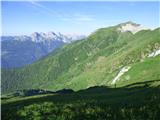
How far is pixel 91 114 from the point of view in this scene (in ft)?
136

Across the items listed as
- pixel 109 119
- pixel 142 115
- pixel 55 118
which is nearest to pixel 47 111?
pixel 55 118

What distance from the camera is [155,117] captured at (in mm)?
37031

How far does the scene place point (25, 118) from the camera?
43312 mm

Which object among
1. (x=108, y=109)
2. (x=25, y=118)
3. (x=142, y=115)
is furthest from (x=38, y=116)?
(x=142, y=115)

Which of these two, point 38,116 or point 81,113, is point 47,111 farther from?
point 81,113

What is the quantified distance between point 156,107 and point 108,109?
22.3 feet

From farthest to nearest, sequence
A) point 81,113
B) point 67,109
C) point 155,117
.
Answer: point 67,109 → point 81,113 → point 155,117

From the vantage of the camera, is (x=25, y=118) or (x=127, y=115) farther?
(x=25, y=118)

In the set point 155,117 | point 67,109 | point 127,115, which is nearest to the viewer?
point 155,117

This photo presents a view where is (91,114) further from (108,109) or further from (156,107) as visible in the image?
(156,107)

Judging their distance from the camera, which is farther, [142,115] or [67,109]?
[67,109]

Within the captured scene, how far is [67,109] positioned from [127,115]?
1072cm

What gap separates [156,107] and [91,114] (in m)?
8.80

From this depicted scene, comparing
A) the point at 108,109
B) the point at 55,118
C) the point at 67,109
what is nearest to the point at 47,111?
the point at 67,109
